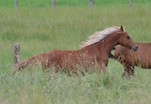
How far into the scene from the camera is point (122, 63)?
47.2 ft

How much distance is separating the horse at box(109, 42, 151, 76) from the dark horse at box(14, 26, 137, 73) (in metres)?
0.88

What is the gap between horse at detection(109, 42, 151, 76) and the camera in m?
14.3

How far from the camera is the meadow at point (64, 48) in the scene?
29.9ft

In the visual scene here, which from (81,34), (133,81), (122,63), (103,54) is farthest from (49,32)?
(133,81)

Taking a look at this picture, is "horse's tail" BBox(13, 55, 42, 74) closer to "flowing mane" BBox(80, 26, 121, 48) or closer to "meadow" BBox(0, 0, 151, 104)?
"meadow" BBox(0, 0, 151, 104)

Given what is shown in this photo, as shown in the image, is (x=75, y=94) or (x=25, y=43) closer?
(x=75, y=94)

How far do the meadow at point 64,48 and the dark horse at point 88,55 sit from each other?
48cm

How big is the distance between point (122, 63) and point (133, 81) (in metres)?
4.00

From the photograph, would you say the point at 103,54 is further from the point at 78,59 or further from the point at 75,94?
the point at 75,94

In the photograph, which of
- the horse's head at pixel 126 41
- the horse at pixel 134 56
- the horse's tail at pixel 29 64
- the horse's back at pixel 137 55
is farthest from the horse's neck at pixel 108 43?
the horse's tail at pixel 29 64

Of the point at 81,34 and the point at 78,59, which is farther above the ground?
the point at 78,59

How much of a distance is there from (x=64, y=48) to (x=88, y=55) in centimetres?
564

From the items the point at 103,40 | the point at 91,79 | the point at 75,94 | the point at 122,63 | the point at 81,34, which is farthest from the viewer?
the point at 81,34

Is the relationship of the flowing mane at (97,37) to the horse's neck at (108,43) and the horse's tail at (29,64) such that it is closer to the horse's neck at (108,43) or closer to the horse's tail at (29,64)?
the horse's neck at (108,43)
